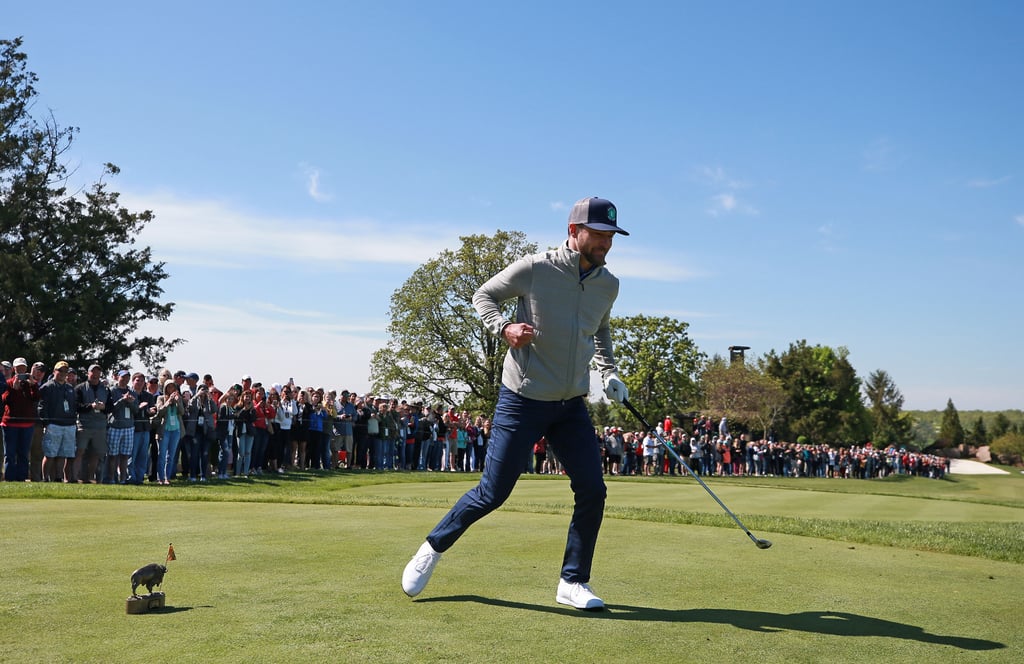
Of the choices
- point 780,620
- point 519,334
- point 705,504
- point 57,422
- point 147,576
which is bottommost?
point 705,504

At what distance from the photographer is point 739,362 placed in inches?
3780

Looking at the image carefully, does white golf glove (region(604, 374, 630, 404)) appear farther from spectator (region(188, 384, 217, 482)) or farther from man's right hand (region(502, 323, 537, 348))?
spectator (region(188, 384, 217, 482))

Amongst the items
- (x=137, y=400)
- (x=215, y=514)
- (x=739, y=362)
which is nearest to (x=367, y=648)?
(x=215, y=514)

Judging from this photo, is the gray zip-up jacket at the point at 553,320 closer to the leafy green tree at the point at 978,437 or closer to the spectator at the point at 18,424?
the spectator at the point at 18,424

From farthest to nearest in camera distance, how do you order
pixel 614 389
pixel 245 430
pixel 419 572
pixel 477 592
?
pixel 245 430 → pixel 614 389 → pixel 477 592 → pixel 419 572

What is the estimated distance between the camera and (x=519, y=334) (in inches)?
204

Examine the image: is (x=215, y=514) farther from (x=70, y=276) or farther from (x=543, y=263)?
(x=70, y=276)

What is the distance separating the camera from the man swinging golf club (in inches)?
210

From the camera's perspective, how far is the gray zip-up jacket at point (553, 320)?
5.33m

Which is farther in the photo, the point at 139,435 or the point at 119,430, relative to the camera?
the point at 139,435

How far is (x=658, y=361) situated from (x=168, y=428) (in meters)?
58.4

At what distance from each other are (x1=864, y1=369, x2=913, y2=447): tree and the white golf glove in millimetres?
119708

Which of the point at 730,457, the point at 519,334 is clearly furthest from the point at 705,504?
the point at 730,457

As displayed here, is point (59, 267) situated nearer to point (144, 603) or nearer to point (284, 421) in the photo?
point (284, 421)
